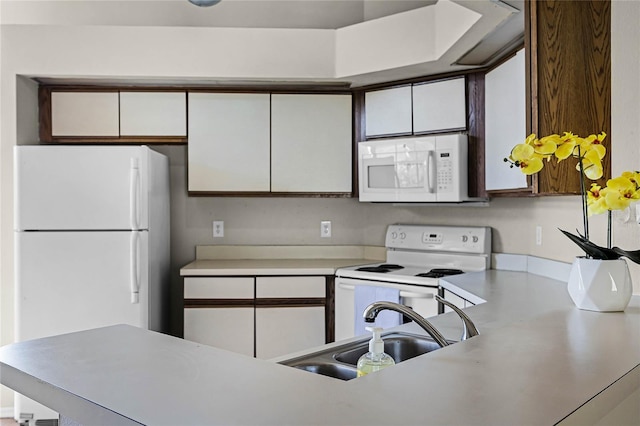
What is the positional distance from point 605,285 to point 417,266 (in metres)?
1.92

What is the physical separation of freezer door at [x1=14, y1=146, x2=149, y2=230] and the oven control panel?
1.62 metres

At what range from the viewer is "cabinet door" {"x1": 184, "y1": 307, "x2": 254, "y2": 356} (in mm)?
3371

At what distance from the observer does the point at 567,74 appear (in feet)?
7.05

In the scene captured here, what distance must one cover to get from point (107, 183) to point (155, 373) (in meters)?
2.37

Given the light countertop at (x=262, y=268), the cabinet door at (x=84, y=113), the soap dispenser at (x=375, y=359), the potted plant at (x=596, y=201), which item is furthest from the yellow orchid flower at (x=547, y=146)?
the cabinet door at (x=84, y=113)

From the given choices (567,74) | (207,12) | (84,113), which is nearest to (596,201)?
(567,74)

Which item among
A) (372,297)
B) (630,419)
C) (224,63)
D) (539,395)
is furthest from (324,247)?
(539,395)

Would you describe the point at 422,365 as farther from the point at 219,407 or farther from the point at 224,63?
the point at 224,63

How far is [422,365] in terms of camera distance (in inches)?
41.2

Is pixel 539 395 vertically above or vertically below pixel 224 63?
below

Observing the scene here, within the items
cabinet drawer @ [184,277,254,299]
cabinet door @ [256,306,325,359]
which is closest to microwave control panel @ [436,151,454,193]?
cabinet door @ [256,306,325,359]

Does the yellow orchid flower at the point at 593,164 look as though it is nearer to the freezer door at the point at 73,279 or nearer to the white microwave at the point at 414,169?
the white microwave at the point at 414,169

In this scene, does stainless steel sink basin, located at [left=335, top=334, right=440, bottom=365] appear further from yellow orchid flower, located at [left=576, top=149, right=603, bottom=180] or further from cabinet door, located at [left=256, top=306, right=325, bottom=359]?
cabinet door, located at [left=256, top=306, right=325, bottom=359]

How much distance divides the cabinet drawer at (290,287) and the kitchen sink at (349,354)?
171 centimetres
